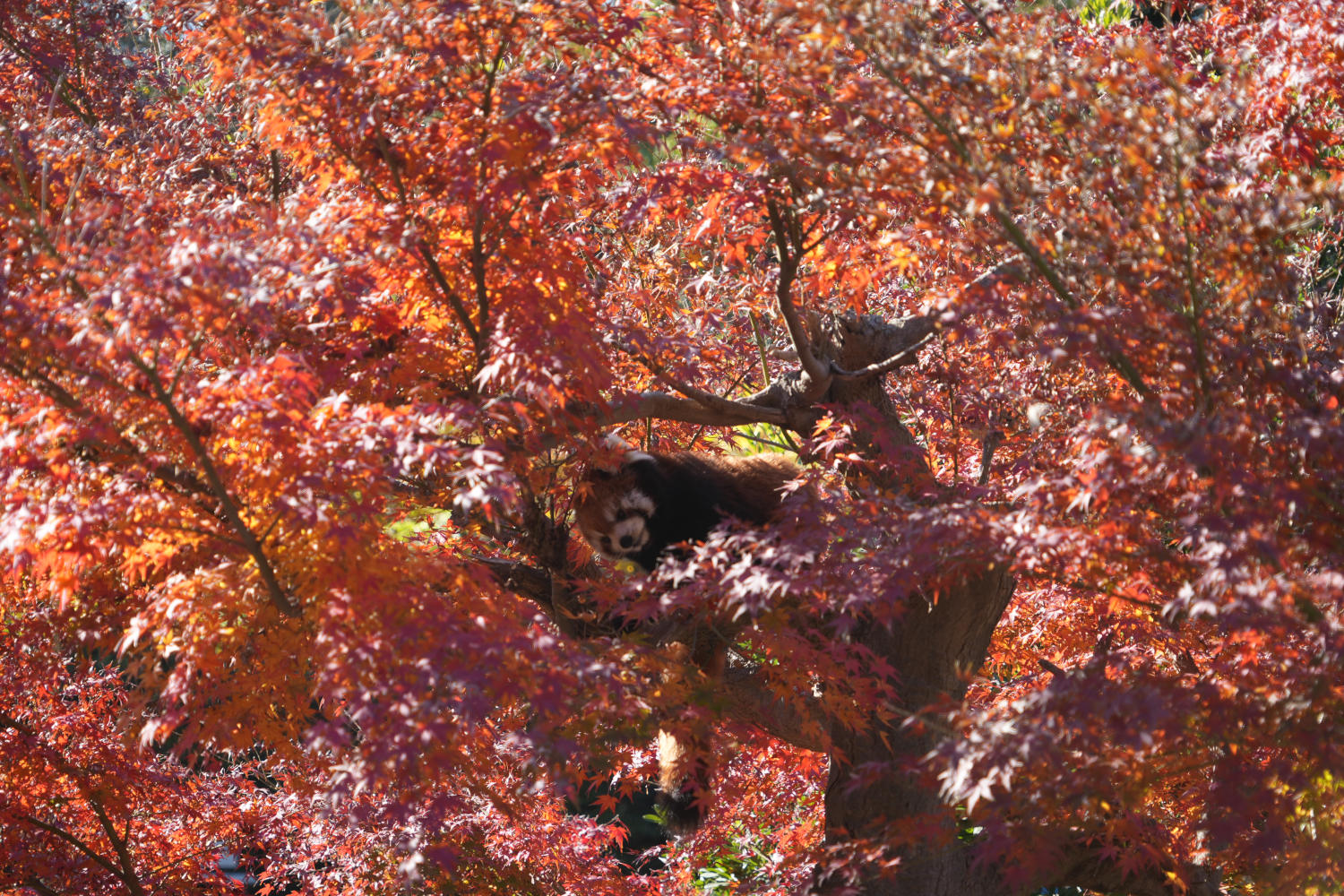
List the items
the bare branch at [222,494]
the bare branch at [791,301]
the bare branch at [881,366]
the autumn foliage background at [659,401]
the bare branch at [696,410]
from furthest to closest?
1. the bare branch at [881,366]
2. the bare branch at [696,410]
3. the bare branch at [791,301]
4. the bare branch at [222,494]
5. the autumn foliage background at [659,401]

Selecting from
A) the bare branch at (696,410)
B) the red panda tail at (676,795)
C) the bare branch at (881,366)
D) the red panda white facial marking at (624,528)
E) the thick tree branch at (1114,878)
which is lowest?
the thick tree branch at (1114,878)

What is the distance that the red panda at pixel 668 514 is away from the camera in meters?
4.46

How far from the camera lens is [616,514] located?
4.53 metres

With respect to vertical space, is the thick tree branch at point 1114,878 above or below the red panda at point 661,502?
below

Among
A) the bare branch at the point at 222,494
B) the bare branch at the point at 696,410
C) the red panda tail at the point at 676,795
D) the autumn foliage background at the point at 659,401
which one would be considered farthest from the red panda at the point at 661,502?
the bare branch at the point at 222,494

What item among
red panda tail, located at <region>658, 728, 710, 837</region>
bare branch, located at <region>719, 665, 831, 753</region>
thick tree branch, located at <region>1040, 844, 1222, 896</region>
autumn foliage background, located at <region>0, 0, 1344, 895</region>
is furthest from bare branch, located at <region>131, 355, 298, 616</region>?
thick tree branch, located at <region>1040, 844, 1222, 896</region>

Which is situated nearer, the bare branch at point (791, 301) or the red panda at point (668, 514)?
the bare branch at point (791, 301)

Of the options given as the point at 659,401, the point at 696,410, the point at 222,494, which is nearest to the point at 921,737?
the point at 696,410

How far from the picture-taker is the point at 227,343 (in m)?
2.65

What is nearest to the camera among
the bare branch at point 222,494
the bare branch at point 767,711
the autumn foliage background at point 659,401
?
the autumn foliage background at point 659,401

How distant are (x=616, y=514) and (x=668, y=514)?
0.29m

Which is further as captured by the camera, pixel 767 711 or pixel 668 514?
pixel 668 514

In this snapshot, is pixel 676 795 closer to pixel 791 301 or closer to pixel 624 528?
pixel 624 528

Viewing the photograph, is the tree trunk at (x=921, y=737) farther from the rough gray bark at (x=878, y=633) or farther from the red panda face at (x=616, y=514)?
the red panda face at (x=616, y=514)
